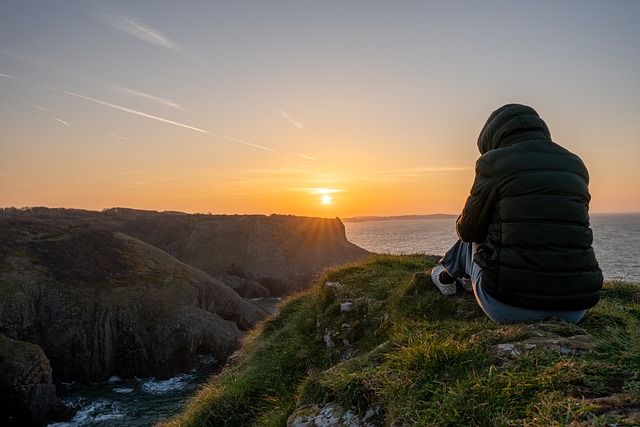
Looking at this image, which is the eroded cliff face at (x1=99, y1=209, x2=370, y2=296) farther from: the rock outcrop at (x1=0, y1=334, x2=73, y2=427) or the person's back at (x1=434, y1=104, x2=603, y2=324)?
the person's back at (x1=434, y1=104, x2=603, y2=324)

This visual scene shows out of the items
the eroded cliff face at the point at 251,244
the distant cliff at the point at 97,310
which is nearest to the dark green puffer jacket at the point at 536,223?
the distant cliff at the point at 97,310

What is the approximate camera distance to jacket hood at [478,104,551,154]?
17.1 feet

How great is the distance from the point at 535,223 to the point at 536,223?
0.01 meters

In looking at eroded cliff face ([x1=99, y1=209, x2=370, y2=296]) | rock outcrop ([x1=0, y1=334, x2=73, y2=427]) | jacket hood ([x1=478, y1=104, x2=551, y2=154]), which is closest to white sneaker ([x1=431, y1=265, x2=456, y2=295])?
jacket hood ([x1=478, y1=104, x2=551, y2=154])

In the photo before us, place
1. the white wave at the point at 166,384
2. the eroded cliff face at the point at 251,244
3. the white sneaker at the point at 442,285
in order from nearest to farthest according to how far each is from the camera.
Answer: the white sneaker at the point at 442,285, the white wave at the point at 166,384, the eroded cliff face at the point at 251,244

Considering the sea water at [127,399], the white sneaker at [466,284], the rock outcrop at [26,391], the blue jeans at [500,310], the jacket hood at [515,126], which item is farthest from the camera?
the sea water at [127,399]

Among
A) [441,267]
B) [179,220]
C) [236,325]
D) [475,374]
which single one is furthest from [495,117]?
[179,220]

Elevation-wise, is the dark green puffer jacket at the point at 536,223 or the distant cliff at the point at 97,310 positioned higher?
the dark green puffer jacket at the point at 536,223

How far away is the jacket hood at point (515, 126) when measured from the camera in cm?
523

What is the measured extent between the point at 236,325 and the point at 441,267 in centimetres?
3514

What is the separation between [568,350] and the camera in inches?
146

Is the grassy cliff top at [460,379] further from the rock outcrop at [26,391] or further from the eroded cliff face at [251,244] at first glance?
the eroded cliff face at [251,244]

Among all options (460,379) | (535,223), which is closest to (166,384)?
(460,379)

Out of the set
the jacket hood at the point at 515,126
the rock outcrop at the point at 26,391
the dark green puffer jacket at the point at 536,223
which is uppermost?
the jacket hood at the point at 515,126
